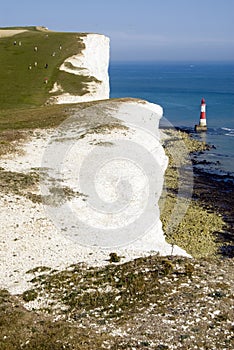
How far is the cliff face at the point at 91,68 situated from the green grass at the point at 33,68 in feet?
4.41

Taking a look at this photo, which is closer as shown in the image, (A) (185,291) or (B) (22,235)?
(A) (185,291)

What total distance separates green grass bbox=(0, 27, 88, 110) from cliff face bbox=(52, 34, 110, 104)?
1.34 meters

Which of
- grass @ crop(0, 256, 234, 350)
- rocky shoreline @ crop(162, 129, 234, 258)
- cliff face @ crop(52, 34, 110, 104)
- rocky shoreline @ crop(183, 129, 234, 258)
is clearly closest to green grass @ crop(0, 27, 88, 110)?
cliff face @ crop(52, 34, 110, 104)

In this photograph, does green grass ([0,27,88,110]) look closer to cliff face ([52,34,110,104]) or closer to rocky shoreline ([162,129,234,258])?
cliff face ([52,34,110,104])

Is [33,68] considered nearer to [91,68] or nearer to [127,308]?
[91,68]

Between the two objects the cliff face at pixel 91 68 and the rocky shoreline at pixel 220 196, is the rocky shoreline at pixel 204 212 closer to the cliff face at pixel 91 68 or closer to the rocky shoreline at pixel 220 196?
the rocky shoreline at pixel 220 196

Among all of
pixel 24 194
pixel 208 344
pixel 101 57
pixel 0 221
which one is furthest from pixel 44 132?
pixel 101 57

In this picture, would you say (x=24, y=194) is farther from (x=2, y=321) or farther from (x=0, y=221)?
(x=2, y=321)

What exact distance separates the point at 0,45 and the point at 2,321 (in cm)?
9871

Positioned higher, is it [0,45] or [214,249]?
[0,45]

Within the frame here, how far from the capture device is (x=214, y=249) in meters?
34.0

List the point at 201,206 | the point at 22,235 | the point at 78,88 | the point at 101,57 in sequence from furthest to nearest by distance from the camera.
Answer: the point at 101,57, the point at 78,88, the point at 201,206, the point at 22,235

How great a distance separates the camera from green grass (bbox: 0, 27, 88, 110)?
252 feet

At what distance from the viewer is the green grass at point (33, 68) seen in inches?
3019
